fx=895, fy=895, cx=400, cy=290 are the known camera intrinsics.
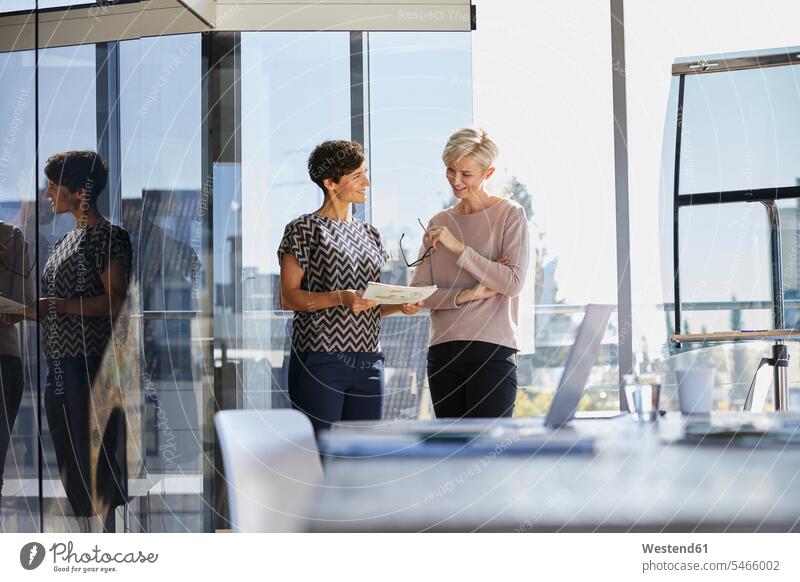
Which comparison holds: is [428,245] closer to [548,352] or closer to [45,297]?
[45,297]

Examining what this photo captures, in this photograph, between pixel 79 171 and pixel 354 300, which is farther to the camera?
pixel 79 171

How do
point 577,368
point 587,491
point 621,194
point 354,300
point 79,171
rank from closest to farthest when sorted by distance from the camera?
point 587,491 < point 577,368 < point 354,300 < point 79,171 < point 621,194

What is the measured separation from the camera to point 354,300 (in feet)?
6.51

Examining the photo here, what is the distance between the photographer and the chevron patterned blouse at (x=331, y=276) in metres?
2.02

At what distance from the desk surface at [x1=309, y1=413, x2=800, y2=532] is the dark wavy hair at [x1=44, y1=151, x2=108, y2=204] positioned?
117 centimetres

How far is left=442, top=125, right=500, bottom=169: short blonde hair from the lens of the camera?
2107mm

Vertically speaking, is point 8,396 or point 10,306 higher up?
point 10,306

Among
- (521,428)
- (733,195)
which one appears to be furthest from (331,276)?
(733,195)

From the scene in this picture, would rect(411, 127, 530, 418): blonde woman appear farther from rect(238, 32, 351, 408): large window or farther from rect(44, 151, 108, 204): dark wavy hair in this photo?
rect(238, 32, 351, 408): large window

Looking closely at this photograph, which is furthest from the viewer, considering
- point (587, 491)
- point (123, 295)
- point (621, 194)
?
point (621, 194)

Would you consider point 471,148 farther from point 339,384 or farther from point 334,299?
point 339,384

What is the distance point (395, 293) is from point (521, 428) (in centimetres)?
62

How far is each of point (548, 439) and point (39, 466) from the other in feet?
3.99

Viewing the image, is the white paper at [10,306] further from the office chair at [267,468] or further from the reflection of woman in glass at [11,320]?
the office chair at [267,468]
